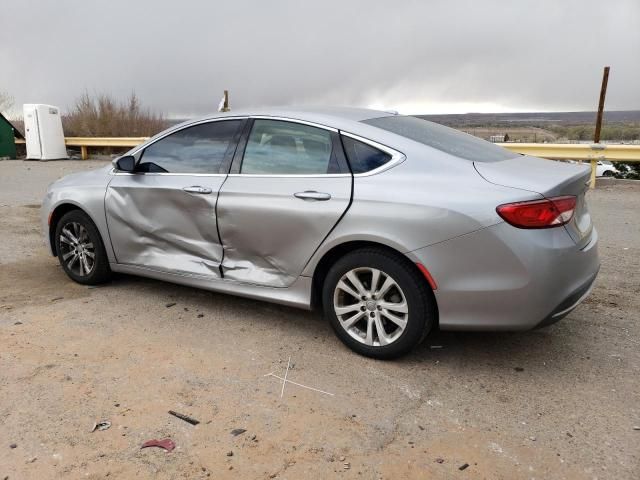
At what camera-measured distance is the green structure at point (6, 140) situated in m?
18.8

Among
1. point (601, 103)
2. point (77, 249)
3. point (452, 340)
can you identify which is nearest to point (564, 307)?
point (452, 340)

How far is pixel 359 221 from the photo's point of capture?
3.60 meters

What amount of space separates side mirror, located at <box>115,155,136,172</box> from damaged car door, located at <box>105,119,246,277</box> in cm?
4

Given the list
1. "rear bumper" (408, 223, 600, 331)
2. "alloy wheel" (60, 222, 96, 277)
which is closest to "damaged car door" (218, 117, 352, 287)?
"rear bumper" (408, 223, 600, 331)

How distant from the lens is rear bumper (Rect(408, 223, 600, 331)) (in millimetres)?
3236

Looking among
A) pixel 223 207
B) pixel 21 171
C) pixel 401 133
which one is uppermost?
pixel 401 133

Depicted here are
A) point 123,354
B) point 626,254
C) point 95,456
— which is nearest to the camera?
point 95,456

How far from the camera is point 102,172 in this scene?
5137mm

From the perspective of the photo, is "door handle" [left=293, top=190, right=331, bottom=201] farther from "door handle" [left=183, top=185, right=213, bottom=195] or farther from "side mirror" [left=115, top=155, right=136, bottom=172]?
"side mirror" [left=115, top=155, right=136, bottom=172]

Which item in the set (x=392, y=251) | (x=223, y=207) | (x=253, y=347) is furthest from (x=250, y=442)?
(x=223, y=207)

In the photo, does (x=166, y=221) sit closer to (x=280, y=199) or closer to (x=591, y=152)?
(x=280, y=199)

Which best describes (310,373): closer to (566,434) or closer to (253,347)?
(253,347)

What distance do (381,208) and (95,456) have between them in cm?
203

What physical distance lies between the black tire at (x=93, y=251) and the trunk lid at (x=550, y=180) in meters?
3.25
